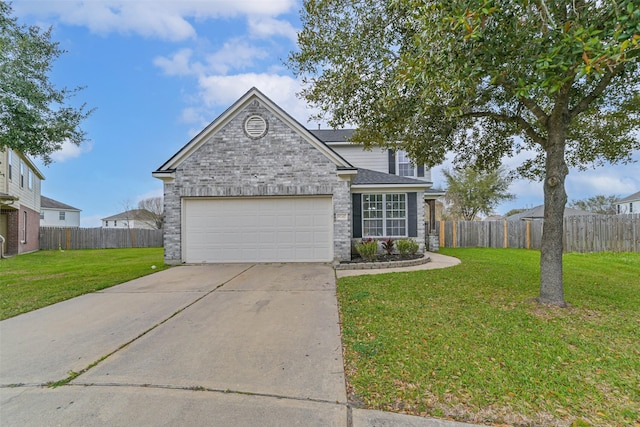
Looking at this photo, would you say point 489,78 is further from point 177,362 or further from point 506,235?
point 506,235

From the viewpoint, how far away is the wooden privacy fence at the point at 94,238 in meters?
20.5

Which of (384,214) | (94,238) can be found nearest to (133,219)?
(94,238)

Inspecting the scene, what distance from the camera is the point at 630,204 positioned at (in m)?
34.1

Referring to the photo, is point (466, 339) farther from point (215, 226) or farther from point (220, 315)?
point (215, 226)

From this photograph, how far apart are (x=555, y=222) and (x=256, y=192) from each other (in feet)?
26.1

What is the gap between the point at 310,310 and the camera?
16.9 feet

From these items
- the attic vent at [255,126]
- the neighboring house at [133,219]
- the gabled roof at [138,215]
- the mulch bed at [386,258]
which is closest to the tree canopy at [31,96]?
the attic vent at [255,126]

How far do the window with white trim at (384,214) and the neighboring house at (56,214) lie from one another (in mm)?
36496

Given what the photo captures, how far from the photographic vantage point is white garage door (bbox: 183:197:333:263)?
1049 cm

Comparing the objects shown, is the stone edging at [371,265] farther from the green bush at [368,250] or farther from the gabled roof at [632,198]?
the gabled roof at [632,198]

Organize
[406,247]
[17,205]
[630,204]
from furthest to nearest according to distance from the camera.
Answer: [630,204], [17,205], [406,247]

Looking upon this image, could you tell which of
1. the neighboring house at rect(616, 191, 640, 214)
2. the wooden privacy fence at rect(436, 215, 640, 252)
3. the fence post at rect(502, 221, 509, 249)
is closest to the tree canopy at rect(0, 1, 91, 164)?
the wooden privacy fence at rect(436, 215, 640, 252)

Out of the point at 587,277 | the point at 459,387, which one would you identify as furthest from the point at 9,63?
the point at 587,277

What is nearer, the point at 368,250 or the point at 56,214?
the point at 368,250
